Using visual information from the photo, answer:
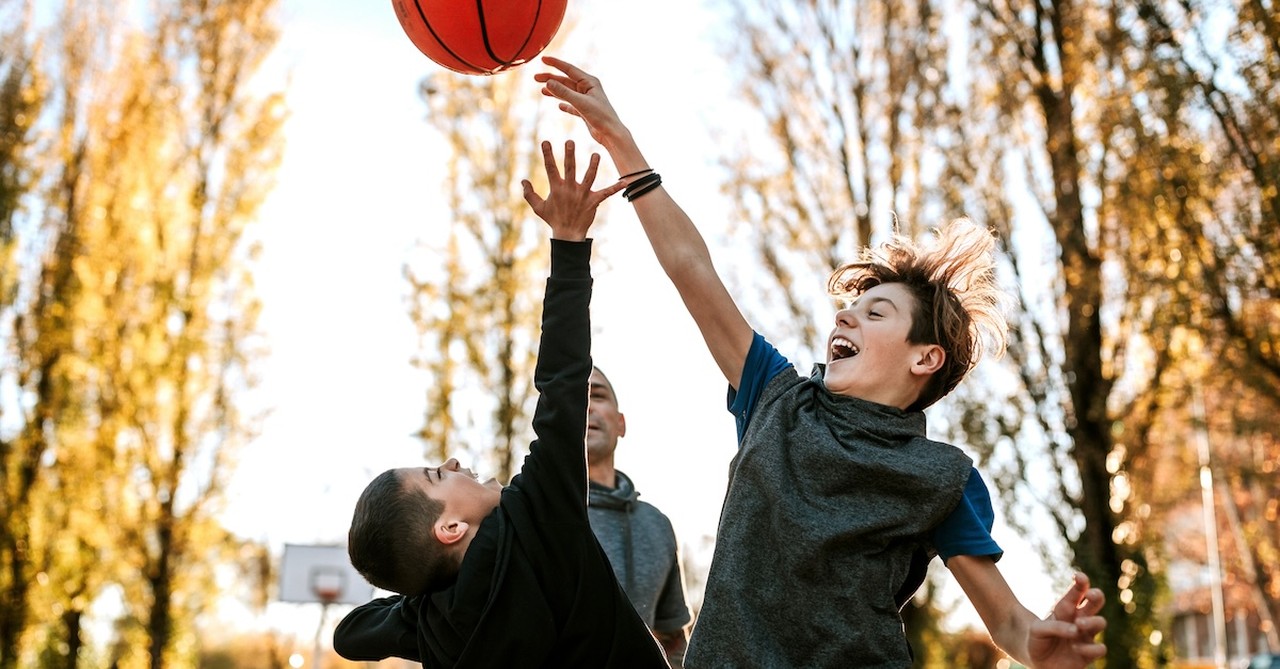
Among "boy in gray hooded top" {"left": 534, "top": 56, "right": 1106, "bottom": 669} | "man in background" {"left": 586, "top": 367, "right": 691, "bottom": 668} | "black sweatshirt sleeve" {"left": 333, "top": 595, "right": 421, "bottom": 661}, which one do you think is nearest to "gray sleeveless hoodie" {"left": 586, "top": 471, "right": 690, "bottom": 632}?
"man in background" {"left": 586, "top": 367, "right": 691, "bottom": 668}

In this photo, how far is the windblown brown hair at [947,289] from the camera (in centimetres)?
261

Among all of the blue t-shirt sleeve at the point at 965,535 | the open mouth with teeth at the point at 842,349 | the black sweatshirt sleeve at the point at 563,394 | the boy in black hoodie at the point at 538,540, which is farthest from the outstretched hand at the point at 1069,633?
the black sweatshirt sleeve at the point at 563,394

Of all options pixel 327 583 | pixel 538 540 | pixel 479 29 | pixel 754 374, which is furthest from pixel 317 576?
pixel 754 374

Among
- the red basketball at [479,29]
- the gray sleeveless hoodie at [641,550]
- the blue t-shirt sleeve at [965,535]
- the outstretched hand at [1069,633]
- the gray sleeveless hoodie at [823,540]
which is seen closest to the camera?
the outstretched hand at [1069,633]

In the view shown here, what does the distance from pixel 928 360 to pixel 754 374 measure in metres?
0.37

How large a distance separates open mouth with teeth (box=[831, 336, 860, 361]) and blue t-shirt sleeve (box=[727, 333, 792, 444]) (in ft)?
0.33

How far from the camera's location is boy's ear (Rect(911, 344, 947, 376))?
2551 mm

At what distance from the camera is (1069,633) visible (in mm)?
2162

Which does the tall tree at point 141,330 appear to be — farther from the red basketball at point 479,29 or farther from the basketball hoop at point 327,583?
the red basketball at point 479,29

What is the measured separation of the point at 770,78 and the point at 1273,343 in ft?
20.1

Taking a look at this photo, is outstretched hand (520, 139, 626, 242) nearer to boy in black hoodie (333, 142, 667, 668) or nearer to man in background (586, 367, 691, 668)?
boy in black hoodie (333, 142, 667, 668)

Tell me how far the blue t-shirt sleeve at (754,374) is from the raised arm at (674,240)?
19 mm

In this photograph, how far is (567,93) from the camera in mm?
2617

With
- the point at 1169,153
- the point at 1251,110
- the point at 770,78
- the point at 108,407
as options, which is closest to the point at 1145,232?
the point at 1169,153
